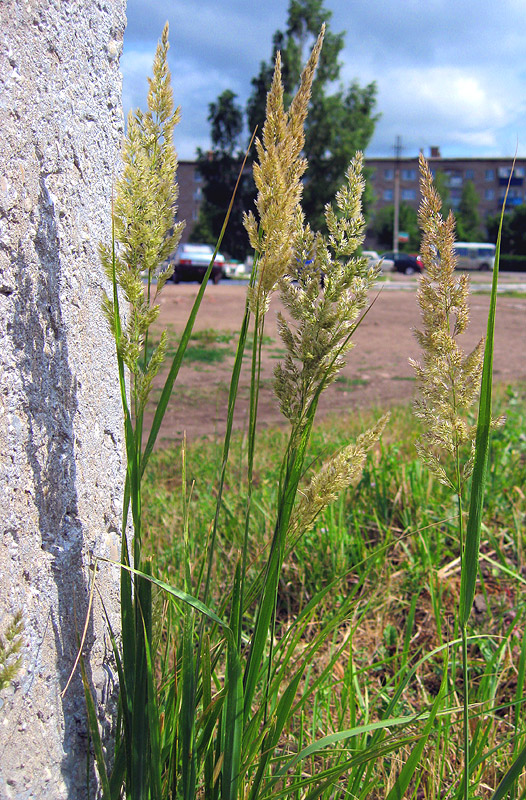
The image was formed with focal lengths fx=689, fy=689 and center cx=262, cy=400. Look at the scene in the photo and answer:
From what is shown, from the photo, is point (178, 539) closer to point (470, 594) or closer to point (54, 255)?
point (54, 255)

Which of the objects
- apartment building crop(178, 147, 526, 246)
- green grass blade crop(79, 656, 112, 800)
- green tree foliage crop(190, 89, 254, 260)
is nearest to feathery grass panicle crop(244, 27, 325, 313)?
green grass blade crop(79, 656, 112, 800)

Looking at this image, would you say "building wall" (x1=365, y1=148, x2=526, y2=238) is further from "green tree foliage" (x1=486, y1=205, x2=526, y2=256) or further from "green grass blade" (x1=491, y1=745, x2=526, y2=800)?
"green grass blade" (x1=491, y1=745, x2=526, y2=800)

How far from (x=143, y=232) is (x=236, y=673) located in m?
0.60

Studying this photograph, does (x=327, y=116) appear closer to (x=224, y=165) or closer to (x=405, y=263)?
(x=224, y=165)

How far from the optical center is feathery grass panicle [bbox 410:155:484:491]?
0.91 metres

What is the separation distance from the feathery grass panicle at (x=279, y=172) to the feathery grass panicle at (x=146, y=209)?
4.7 inches

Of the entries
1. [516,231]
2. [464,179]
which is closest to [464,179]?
[464,179]

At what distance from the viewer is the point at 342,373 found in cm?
725

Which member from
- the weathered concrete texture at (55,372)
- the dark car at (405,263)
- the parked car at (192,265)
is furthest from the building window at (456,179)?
the weathered concrete texture at (55,372)

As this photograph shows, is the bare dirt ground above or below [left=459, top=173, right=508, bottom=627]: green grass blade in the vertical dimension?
below

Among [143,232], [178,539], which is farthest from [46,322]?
[178,539]

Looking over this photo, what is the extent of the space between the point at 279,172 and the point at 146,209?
170 millimetres

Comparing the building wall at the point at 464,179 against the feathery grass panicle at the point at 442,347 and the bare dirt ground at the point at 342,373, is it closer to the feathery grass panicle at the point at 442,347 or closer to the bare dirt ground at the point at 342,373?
the bare dirt ground at the point at 342,373

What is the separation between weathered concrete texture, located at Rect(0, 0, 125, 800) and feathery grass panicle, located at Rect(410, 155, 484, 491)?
1.89 ft
